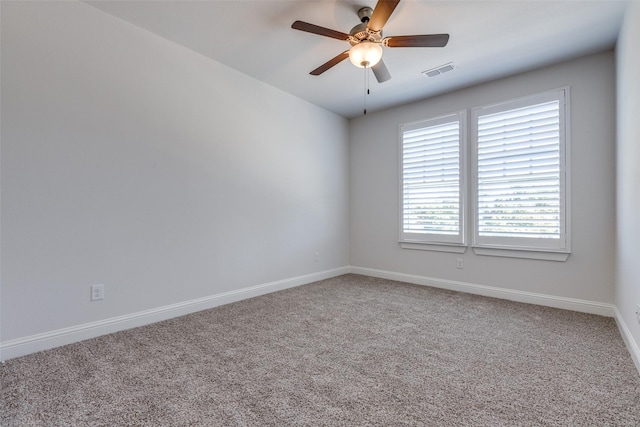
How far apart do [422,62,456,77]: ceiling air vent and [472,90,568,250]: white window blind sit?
717 millimetres

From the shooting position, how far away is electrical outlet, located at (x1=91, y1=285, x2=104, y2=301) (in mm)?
2422

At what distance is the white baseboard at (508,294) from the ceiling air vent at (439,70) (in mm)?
2568

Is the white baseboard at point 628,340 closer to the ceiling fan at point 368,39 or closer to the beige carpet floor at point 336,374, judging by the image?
the beige carpet floor at point 336,374

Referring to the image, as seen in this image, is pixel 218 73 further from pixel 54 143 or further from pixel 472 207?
pixel 472 207

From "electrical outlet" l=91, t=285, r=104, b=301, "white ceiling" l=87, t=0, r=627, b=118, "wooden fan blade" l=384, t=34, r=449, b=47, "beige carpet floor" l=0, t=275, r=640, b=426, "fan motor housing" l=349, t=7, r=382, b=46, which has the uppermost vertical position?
"white ceiling" l=87, t=0, r=627, b=118

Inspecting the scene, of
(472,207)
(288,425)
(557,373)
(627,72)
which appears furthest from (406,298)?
(627,72)

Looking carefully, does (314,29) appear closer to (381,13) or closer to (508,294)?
(381,13)

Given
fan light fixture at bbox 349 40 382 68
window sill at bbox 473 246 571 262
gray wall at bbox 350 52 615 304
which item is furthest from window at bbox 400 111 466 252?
fan light fixture at bbox 349 40 382 68

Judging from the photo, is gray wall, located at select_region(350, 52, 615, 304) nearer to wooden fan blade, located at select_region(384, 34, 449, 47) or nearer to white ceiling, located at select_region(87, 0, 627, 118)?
white ceiling, located at select_region(87, 0, 627, 118)

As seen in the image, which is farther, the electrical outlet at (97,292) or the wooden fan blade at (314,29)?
the electrical outlet at (97,292)

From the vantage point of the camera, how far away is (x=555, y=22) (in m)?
2.53

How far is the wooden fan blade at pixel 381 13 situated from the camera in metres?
1.89

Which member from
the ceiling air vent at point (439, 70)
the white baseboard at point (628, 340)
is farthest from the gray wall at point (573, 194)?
the ceiling air vent at point (439, 70)

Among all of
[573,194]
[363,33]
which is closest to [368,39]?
[363,33]
